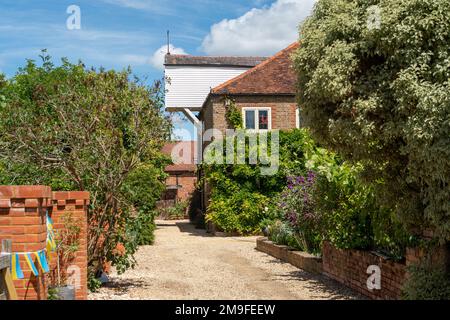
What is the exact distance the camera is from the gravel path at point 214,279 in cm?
1091

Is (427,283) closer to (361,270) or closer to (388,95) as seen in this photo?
(388,95)

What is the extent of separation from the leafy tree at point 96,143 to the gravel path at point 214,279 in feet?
3.33

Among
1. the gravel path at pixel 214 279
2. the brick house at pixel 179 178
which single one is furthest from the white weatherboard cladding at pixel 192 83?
the gravel path at pixel 214 279

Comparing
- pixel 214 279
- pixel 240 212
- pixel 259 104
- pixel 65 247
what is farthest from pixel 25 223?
pixel 259 104

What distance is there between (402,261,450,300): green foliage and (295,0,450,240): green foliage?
0.62 meters

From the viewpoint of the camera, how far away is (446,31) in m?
7.39

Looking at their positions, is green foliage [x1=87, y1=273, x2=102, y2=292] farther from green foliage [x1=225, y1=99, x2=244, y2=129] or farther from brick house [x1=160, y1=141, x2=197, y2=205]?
brick house [x1=160, y1=141, x2=197, y2=205]

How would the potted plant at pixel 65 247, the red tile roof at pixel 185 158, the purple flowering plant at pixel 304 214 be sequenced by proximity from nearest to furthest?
the potted plant at pixel 65 247
the purple flowering plant at pixel 304 214
the red tile roof at pixel 185 158

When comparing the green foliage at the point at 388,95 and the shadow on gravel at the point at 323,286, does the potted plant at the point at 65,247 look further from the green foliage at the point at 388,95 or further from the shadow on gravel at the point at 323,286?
the shadow on gravel at the point at 323,286

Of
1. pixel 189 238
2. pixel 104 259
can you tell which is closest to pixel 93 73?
pixel 104 259

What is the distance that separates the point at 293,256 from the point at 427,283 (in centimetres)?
755

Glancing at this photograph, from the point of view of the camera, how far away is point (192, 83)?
33344mm
